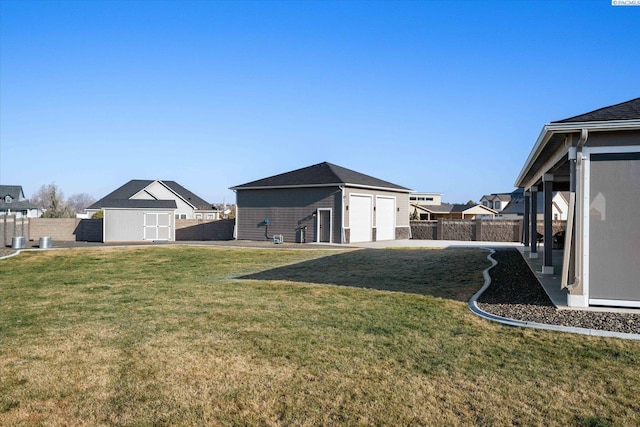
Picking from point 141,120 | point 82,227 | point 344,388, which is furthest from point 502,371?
point 82,227

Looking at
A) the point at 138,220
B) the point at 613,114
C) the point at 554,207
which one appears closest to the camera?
the point at 613,114

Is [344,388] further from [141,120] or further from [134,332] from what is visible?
[141,120]

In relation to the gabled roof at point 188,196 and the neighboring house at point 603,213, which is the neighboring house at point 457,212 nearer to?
the gabled roof at point 188,196

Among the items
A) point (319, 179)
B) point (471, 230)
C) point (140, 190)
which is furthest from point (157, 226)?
point (471, 230)

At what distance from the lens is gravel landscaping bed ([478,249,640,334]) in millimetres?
6320

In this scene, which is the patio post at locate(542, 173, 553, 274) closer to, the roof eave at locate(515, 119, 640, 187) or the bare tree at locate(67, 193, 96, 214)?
the roof eave at locate(515, 119, 640, 187)

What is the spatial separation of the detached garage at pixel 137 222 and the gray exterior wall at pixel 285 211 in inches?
183

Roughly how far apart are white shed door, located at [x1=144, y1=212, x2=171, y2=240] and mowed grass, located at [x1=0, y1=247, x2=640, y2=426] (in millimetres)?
20539

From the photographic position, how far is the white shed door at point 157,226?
29.7 metres

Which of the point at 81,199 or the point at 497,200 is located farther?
the point at 81,199

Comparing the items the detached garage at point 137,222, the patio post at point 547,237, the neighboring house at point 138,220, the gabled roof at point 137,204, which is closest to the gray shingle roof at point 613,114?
the patio post at point 547,237

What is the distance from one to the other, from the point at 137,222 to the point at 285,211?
31.1ft

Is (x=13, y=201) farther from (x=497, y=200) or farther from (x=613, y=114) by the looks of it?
(x=497, y=200)

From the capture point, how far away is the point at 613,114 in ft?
24.4
